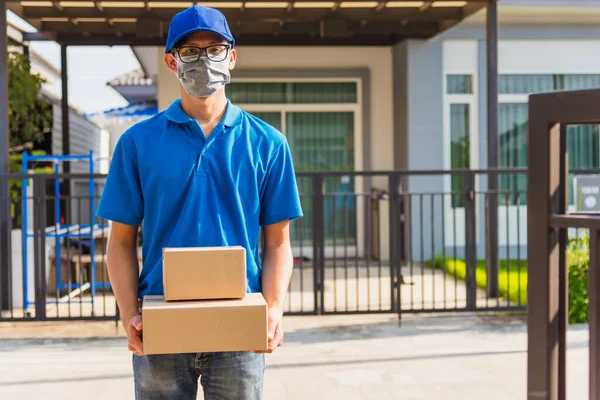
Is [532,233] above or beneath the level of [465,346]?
above

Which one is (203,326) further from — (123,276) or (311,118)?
(311,118)

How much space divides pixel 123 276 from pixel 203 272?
11.2 inches

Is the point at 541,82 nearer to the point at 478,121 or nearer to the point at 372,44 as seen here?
the point at 478,121

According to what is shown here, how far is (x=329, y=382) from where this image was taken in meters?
5.34

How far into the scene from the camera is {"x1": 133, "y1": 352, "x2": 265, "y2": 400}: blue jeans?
2.38 m

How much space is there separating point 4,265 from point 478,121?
274 inches

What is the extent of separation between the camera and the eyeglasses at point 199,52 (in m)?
2.45

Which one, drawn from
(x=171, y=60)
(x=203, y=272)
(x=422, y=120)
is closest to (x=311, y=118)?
(x=422, y=120)

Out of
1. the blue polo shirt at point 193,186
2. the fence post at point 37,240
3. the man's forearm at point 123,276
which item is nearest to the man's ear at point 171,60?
the blue polo shirt at point 193,186

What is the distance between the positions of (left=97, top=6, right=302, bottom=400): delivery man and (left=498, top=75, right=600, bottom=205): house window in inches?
398

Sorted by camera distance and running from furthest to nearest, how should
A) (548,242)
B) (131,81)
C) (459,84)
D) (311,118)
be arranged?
(131,81), (311,118), (459,84), (548,242)

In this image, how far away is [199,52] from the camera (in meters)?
2.46

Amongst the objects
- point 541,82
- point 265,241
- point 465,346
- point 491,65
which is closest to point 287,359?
point 465,346

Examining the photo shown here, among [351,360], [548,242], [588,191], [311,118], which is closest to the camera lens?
[548,242]
